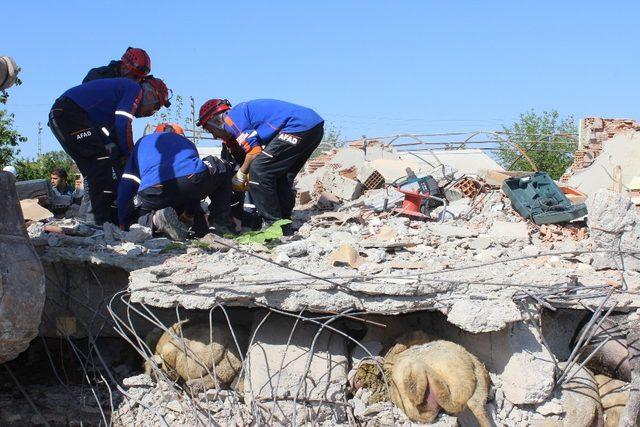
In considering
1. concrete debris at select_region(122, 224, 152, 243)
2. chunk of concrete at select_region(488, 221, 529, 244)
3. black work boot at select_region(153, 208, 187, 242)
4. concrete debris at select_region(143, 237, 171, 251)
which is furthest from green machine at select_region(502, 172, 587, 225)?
concrete debris at select_region(122, 224, 152, 243)

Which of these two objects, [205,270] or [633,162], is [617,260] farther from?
[633,162]

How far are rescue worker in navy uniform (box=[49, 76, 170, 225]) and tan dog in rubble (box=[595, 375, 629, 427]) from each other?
14.1 feet

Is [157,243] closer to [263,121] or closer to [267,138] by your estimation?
[267,138]

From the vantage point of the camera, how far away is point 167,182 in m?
6.28

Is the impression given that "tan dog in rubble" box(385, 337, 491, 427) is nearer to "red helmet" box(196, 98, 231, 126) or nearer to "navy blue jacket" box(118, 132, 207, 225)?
"navy blue jacket" box(118, 132, 207, 225)

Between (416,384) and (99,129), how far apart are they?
3909mm

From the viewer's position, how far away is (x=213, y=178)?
255 inches

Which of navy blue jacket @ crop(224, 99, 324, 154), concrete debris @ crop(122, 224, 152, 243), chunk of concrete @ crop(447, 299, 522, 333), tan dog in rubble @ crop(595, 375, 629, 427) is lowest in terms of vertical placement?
tan dog in rubble @ crop(595, 375, 629, 427)

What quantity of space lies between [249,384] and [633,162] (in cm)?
574

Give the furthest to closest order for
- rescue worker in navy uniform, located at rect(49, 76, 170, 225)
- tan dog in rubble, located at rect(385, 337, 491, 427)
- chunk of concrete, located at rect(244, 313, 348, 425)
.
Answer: rescue worker in navy uniform, located at rect(49, 76, 170, 225) < chunk of concrete, located at rect(244, 313, 348, 425) < tan dog in rubble, located at rect(385, 337, 491, 427)

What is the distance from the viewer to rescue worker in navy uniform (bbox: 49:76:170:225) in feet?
21.8

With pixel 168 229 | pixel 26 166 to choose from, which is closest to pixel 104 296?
pixel 168 229

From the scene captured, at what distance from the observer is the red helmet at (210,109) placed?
277 inches

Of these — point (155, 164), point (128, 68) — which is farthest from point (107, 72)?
point (155, 164)
